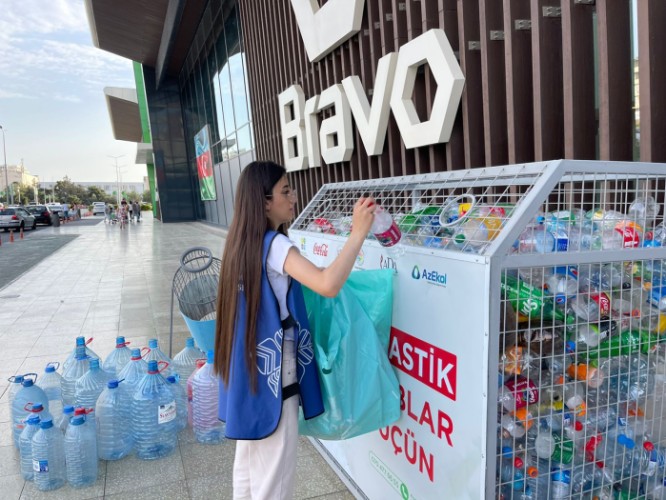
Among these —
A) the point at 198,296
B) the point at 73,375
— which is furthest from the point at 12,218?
the point at 73,375

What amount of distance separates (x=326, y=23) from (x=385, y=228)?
13.5ft

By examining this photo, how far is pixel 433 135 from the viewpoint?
386 cm

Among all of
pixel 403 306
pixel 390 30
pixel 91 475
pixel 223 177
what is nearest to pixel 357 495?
pixel 403 306

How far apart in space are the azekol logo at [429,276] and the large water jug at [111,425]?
7.13 ft

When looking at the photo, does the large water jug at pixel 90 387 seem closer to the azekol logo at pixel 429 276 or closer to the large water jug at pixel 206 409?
the large water jug at pixel 206 409

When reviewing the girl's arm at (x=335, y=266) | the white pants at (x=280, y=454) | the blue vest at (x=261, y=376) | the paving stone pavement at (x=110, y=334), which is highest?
the girl's arm at (x=335, y=266)

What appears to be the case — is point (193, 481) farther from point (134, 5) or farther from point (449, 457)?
point (134, 5)

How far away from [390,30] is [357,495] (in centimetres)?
368

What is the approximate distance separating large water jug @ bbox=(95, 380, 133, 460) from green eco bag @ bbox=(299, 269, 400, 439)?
163cm

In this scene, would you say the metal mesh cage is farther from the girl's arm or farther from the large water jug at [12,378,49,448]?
the girl's arm

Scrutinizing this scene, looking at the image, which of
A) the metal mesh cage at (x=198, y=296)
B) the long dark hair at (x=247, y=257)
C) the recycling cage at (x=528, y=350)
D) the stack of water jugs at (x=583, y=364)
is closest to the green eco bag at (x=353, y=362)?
the recycling cage at (x=528, y=350)

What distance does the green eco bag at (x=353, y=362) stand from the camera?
2.08 metres

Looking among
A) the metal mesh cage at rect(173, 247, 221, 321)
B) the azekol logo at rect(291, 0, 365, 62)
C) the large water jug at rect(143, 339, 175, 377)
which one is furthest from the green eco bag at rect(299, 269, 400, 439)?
the azekol logo at rect(291, 0, 365, 62)

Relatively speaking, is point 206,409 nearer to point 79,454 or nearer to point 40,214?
point 79,454
